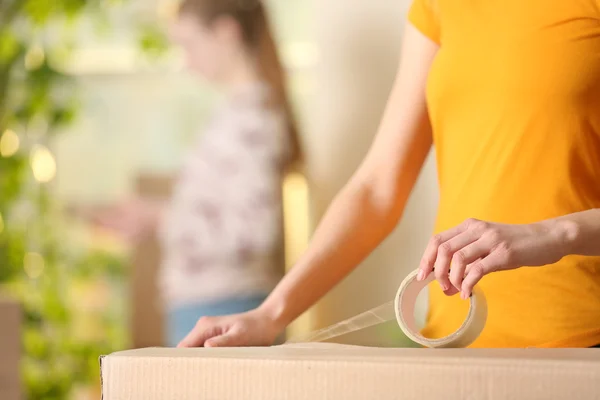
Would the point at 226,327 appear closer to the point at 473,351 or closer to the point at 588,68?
the point at 473,351

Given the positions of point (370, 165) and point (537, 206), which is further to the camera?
point (370, 165)

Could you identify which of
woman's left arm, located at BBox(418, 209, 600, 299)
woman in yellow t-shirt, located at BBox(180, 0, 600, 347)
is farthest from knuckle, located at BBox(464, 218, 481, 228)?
woman in yellow t-shirt, located at BBox(180, 0, 600, 347)

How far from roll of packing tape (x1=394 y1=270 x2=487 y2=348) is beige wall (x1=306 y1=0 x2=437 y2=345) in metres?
0.48

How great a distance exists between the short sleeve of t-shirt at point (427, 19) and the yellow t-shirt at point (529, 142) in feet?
0.15

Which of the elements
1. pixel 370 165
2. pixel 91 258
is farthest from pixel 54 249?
pixel 370 165

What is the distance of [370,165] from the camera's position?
743 millimetres

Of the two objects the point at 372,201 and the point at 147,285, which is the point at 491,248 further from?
the point at 147,285

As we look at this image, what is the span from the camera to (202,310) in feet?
5.17

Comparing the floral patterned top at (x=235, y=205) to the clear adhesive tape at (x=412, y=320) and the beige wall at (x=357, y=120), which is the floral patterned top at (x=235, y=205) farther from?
the clear adhesive tape at (x=412, y=320)

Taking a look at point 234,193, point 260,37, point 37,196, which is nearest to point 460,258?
point 234,193

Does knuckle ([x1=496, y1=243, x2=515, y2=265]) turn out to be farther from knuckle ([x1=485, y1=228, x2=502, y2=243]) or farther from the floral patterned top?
the floral patterned top

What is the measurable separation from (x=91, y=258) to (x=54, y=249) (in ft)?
1.31

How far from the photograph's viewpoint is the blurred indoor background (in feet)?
3.64

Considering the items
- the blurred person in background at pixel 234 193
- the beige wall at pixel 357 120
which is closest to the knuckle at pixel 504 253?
the beige wall at pixel 357 120
